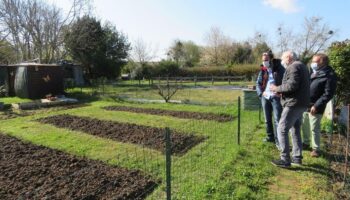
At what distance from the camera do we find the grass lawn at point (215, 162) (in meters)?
4.07

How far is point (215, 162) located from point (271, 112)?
1.83 m

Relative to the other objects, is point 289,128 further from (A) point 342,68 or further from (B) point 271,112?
(A) point 342,68

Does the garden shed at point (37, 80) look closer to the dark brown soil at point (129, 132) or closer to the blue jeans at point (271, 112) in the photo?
the dark brown soil at point (129, 132)

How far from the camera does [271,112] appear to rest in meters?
6.14

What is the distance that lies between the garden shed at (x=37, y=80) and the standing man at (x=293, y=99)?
14.0 m

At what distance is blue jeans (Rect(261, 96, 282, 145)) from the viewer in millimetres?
5438

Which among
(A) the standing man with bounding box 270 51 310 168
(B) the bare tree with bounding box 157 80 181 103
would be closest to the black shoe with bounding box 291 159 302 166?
(A) the standing man with bounding box 270 51 310 168

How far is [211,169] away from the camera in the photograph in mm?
4871

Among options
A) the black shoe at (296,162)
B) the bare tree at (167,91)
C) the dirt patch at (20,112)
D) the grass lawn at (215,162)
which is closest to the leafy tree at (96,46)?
the bare tree at (167,91)

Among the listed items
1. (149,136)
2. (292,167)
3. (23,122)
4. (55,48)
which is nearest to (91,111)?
(23,122)

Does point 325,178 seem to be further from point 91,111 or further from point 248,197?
point 91,111

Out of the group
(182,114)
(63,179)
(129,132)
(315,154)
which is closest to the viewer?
(63,179)

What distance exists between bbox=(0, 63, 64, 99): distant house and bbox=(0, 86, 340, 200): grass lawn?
7171 mm

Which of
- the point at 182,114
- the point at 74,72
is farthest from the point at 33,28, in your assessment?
the point at 182,114
